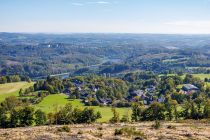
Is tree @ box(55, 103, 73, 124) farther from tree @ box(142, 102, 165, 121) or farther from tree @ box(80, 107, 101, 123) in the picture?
tree @ box(142, 102, 165, 121)

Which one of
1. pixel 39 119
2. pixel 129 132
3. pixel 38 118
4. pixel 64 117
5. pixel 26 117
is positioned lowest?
pixel 39 119

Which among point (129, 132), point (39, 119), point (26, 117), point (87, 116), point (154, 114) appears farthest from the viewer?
point (154, 114)

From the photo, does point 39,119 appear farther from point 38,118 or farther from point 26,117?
point 26,117

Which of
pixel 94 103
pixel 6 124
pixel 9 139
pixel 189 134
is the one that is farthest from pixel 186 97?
pixel 9 139

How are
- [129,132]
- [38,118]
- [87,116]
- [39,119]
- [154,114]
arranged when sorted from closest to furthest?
[129,132] < [38,118] < [39,119] < [87,116] < [154,114]

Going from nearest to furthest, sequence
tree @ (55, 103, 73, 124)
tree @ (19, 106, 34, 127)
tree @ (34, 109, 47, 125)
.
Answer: tree @ (19, 106, 34, 127)
tree @ (55, 103, 73, 124)
tree @ (34, 109, 47, 125)

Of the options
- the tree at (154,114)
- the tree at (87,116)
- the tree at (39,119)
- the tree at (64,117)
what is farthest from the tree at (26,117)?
the tree at (154,114)

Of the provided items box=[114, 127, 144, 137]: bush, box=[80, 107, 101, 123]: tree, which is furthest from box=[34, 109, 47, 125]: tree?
box=[114, 127, 144, 137]: bush

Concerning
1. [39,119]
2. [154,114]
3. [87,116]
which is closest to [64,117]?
[87,116]

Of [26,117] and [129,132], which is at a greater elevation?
[129,132]

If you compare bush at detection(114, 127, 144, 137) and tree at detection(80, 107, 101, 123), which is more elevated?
bush at detection(114, 127, 144, 137)

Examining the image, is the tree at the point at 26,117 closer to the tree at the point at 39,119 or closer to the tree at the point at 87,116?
the tree at the point at 39,119

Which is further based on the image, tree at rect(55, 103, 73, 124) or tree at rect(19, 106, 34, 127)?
tree at rect(55, 103, 73, 124)
